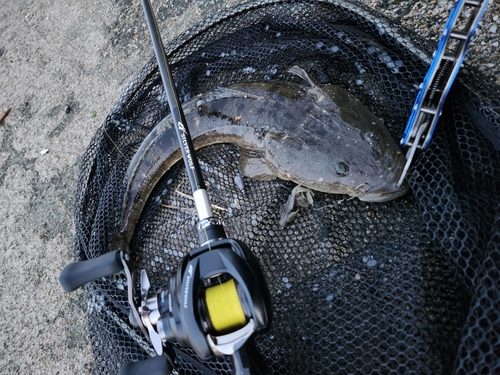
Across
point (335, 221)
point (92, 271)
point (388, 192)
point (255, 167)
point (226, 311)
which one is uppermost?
point (92, 271)

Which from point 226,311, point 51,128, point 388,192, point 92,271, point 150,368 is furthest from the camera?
point 51,128

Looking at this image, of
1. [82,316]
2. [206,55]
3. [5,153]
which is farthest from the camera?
[5,153]

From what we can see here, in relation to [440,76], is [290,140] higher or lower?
lower

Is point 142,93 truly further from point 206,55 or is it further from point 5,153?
point 5,153

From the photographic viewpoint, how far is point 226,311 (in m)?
1.27

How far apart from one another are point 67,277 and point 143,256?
3.07ft

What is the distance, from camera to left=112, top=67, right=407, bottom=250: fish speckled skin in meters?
2.05

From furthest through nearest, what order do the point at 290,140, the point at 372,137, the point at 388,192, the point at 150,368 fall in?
the point at 290,140 → the point at 372,137 → the point at 388,192 → the point at 150,368

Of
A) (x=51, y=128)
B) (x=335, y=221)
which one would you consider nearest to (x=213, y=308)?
(x=335, y=221)

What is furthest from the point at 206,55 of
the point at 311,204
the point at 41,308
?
the point at 41,308

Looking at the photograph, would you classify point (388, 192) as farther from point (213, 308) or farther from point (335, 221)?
point (213, 308)

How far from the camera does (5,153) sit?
12.0 ft

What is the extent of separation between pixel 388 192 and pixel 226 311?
1.08m

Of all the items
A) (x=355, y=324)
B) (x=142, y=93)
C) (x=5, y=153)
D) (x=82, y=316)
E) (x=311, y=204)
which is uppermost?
(x=142, y=93)
